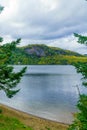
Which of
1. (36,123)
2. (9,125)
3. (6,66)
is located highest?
(6,66)

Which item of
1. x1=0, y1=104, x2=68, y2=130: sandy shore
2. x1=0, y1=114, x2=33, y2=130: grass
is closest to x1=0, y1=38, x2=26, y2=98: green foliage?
x1=0, y1=114, x2=33, y2=130: grass

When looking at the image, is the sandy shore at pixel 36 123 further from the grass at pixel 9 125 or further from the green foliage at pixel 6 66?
the green foliage at pixel 6 66

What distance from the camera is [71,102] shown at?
230 ft

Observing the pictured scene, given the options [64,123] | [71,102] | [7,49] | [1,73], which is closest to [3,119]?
[1,73]

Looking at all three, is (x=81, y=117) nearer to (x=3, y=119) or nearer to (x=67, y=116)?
(x=3, y=119)

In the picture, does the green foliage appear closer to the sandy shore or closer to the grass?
the grass

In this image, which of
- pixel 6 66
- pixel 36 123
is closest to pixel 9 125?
pixel 6 66

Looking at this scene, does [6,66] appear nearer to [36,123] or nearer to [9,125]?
[9,125]

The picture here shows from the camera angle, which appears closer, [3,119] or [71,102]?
[3,119]

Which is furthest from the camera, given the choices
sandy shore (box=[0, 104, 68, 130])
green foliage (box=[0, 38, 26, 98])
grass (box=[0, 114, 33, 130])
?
sandy shore (box=[0, 104, 68, 130])

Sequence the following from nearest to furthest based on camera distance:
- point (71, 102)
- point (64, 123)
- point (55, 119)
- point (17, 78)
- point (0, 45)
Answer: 1. point (0, 45)
2. point (17, 78)
3. point (64, 123)
4. point (55, 119)
5. point (71, 102)

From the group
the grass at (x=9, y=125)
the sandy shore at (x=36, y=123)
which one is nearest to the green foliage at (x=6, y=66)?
the grass at (x=9, y=125)

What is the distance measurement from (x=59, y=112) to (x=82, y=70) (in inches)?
1639

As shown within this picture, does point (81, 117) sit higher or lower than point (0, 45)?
lower
